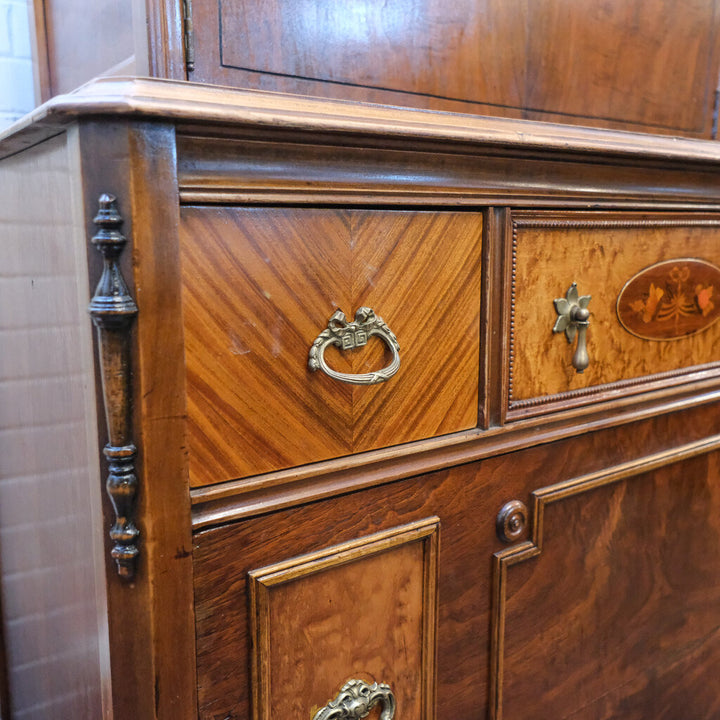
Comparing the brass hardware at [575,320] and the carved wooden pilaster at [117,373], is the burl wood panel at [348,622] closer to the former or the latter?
the carved wooden pilaster at [117,373]

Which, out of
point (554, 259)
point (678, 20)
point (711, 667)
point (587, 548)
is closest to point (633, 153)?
point (554, 259)

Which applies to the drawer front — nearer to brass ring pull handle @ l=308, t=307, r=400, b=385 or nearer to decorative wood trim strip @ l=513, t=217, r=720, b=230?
decorative wood trim strip @ l=513, t=217, r=720, b=230

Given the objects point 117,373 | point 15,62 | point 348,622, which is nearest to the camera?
point 117,373

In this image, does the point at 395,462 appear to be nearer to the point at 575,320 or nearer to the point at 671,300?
the point at 575,320

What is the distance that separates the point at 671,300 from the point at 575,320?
144 millimetres

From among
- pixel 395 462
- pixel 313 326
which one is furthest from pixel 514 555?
pixel 313 326

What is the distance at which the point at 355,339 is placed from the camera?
45 centimetres

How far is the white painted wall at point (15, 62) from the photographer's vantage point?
727 millimetres

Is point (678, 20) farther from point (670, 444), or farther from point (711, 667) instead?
point (711, 667)

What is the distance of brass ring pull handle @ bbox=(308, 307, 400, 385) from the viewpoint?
44 cm

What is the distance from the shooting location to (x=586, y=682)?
2.14 feet

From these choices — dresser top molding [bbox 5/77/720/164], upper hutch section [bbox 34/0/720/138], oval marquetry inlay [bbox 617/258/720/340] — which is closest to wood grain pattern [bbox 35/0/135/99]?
upper hutch section [bbox 34/0/720/138]

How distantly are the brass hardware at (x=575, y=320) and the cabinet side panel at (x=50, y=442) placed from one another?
365 mm

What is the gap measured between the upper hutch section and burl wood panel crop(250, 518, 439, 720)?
333 millimetres
